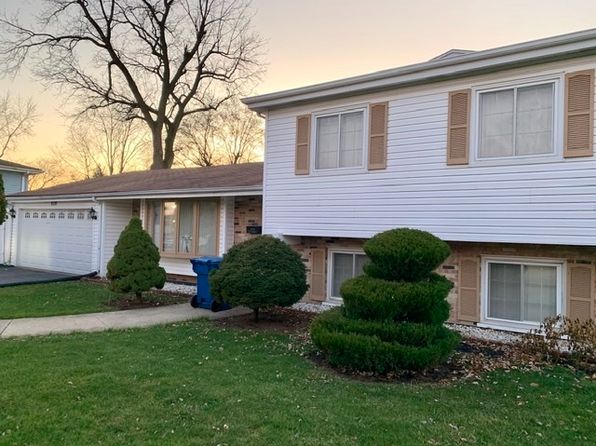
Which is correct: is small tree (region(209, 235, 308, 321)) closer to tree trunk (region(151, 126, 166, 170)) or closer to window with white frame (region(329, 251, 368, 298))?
window with white frame (region(329, 251, 368, 298))

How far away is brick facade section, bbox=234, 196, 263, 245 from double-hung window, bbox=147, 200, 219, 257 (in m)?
0.63

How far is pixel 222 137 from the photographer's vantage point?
33.0m

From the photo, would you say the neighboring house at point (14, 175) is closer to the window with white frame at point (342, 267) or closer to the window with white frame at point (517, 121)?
the window with white frame at point (342, 267)

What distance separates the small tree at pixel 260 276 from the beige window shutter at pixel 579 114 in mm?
4510

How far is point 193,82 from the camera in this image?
28844 mm

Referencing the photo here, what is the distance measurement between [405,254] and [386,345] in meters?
1.07

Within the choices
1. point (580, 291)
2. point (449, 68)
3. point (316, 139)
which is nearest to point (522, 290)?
point (580, 291)

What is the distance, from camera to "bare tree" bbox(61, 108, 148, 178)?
113 ft

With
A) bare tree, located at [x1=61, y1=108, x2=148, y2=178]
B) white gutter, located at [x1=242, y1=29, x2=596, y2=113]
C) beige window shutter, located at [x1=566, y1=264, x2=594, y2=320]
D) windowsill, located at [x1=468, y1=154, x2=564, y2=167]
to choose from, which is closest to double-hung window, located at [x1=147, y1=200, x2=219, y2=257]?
white gutter, located at [x1=242, y1=29, x2=596, y2=113]

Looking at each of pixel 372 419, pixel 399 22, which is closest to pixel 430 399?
pixel 372 419

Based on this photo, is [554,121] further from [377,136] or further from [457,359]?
[457,359]

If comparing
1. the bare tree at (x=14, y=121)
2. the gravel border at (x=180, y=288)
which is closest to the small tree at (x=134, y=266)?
the gravel border at (x=180, y=288)

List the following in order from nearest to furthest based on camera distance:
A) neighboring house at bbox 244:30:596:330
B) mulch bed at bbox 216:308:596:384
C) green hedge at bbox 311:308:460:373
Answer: green hedge at bbox 311:308:460:373 → mulch bed at bbox 216:308:596:384 → neighboring house at bbox 244:30:596:330

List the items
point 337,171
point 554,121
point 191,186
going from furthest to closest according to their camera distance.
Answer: point 191,186
point 337,171
point 554,121
